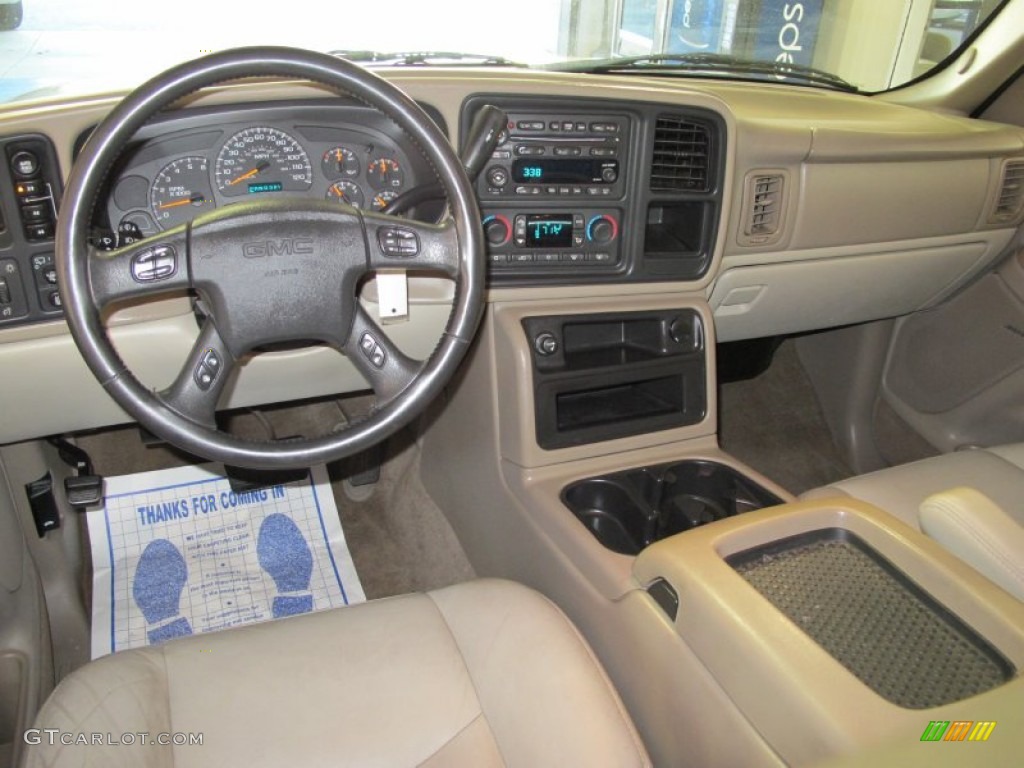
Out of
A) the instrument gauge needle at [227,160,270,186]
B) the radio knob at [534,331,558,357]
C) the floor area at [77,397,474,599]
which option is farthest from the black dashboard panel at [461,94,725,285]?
the floor area at [77,397,474,599]

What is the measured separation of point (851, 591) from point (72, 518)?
5.35 feet

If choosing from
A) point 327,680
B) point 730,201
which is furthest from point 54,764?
point 730,201

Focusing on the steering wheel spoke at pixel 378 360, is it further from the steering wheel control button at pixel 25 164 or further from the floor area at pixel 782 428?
the floor area at pixel 782 428

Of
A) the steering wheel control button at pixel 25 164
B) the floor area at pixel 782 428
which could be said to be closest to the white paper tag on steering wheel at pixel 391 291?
the steering wheel control button at pixel 25 164

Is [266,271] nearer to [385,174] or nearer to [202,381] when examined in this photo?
[202,381]

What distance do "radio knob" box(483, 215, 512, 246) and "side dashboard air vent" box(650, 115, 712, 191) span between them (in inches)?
11.8

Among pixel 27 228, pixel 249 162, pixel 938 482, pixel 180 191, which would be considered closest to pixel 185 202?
pixel 180 191

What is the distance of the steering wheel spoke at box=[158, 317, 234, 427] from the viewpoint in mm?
1020

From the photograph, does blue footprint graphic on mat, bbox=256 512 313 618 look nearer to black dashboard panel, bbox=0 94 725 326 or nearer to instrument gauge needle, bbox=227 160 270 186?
black dashboard panel, bbox=0 94 725 326

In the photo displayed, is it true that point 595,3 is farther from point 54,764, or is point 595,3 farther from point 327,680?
point 54,764

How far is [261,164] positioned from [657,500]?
3.10ft

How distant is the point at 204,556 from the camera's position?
1.83 metres

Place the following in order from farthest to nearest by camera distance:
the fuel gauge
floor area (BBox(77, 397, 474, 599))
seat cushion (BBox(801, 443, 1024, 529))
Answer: floor area (BBox(77, 397, 474, 599)) → seat cushion (BBox(801, 443, 1024, 529)) → the fuel gauge

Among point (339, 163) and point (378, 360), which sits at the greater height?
point (339, 163)
